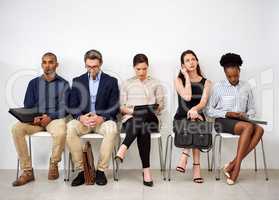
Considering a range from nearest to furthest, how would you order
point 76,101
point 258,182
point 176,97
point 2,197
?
point 2,197, point 258,182, point 76,101, point 176,97

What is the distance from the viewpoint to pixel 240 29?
4.34 m

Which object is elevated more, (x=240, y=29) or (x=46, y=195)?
(x=240, y=29)

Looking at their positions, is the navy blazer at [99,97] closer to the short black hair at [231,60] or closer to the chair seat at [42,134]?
the chair seat at [42,134]

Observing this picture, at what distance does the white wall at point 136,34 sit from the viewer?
171 inches

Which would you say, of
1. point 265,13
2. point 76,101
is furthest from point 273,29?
point 76,101

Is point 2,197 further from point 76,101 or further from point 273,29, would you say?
point 273,29

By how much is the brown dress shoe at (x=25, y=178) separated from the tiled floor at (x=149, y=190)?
6cm

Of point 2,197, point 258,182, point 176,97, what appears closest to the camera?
point 2,197

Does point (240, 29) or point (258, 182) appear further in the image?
point (240, 29)

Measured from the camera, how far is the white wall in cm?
433

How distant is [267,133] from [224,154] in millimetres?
565

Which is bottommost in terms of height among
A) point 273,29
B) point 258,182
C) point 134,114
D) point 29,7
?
point 258,182

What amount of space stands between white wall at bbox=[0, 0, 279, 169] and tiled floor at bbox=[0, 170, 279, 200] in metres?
1.10

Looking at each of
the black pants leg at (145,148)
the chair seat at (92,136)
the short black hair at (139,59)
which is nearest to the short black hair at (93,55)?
the short black hair at (139,59)
